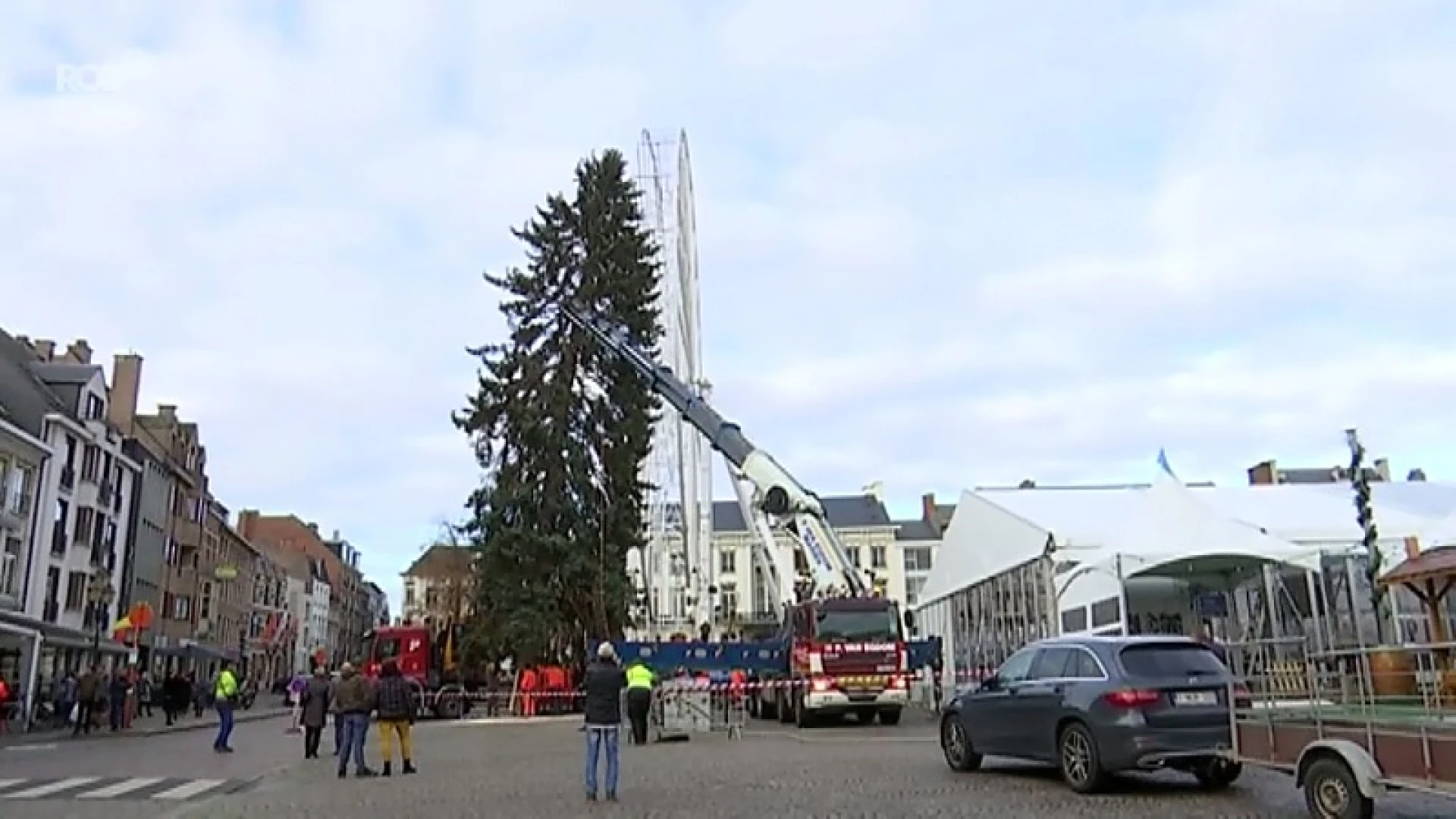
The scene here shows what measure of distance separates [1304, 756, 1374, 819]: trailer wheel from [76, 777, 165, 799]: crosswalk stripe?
1304 cm

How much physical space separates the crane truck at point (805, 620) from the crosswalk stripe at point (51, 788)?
1413 cm

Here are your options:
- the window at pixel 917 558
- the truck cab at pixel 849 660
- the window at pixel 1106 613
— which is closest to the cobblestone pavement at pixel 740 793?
the truck cab at pixel 849 660

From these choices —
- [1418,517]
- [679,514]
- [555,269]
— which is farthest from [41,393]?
[1418,517]

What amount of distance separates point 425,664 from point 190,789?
24.7m

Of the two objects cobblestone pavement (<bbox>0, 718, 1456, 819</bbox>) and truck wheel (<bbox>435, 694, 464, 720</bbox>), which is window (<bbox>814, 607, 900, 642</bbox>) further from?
truck wheel (<bbox>435, 694, 464, 720</bbox>)

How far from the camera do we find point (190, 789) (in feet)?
50.3

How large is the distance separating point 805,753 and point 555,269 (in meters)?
29.7

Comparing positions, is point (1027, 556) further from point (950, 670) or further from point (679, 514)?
point (679, 514)

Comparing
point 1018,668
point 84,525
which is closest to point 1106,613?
point 1018,668

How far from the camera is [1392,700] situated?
10.6 metres

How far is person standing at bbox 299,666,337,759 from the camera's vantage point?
837 inches

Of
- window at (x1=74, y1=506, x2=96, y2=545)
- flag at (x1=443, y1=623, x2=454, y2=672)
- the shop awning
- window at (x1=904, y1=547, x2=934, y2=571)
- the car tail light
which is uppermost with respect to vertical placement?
window at (x1=904, y1=547, x2=934, y2=571)

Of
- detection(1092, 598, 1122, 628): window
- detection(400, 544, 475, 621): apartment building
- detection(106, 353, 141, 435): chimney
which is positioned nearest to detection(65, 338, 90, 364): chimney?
detection(106, 353, 141, 435): chimney

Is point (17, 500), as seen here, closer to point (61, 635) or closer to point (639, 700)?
point (61, 635)
